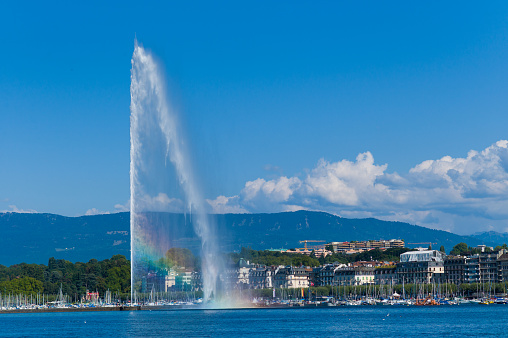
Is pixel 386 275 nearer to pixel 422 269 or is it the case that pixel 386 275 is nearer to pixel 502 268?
pixel 422 269

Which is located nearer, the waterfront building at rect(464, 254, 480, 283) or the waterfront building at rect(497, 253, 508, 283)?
the waterfront building at rect(497, 253, 508, 283)

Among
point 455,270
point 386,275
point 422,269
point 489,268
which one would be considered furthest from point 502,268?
point 386,275

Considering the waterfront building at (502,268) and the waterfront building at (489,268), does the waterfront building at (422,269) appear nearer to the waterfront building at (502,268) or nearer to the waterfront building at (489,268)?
the waterfront building at (489,268)

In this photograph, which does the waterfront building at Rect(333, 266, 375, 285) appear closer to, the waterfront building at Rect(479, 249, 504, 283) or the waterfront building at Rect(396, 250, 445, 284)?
the waterfront building at Rect(396, 250, 445, 284)

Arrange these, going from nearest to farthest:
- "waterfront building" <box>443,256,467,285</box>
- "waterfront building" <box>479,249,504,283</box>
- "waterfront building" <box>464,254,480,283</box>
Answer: "waterfront building" <box>479,249,504,283</box>, "waterfront building" <box>464,254,480,283</box>, "waterfront building" <box>443,256,467,285</box>

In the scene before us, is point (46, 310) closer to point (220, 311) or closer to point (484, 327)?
point (220, 311)

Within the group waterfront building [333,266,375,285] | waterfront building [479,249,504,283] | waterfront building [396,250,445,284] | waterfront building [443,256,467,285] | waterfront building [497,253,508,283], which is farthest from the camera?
waterfront building [333,266,375,285]

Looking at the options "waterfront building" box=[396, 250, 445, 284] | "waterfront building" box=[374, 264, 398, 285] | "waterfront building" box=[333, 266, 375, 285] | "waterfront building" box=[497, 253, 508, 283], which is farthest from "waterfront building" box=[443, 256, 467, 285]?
"waterfront building" box=[333, 266, 375, 285]

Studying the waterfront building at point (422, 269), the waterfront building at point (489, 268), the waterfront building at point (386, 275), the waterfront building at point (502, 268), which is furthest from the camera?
the waterfront building at point (386, 275)

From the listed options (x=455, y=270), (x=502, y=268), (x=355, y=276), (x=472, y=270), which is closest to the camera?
(x=502, y=268)

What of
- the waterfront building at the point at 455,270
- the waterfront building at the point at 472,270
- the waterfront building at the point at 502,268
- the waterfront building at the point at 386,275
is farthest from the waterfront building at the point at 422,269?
the waterfront building at the point at 502,268

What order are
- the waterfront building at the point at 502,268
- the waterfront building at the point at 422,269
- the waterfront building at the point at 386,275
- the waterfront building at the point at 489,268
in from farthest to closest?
the waterfront building at the point at 386,275, the waterfront building at the point at 422,269, the waterfront building at the point at 489,268, the waterfront building at the point at 502,268

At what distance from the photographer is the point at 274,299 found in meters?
171

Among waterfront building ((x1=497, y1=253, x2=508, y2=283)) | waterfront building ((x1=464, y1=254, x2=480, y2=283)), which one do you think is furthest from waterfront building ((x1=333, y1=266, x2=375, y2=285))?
waterfront building ((x1=497, y1=253, x2=508, y2=283))
